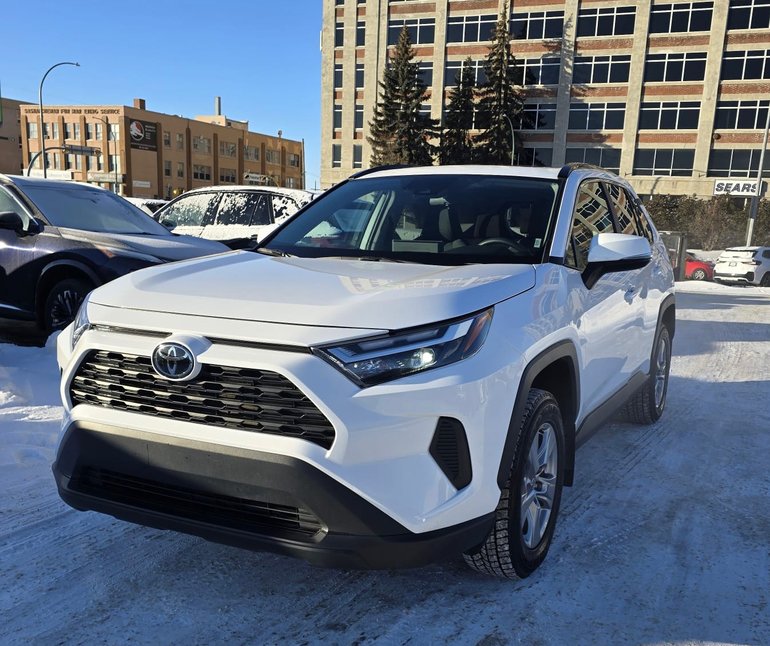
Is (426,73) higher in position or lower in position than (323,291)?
higher

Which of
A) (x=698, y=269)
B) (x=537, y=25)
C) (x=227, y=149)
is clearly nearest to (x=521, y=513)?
(x=698, y=269)

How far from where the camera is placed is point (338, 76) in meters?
53.8

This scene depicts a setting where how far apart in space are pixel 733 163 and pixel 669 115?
5.38 meters

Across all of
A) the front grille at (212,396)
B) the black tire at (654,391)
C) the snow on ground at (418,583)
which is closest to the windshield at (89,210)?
the snow on ground at (418,583)

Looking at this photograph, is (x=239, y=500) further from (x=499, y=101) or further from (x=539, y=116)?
(x=539, y=116)

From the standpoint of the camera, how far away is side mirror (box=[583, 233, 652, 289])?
3.01 meters

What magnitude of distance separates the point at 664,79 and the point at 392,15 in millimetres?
21096

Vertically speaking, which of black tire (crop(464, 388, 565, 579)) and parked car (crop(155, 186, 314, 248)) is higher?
parked car (crop(155, 186, 314, 248))

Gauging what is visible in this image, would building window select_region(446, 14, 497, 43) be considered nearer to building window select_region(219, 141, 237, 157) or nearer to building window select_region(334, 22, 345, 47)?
building window select_region(334, 22, 345, 47)

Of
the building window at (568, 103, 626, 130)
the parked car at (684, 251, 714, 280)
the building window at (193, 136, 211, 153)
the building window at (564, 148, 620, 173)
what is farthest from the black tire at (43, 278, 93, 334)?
the building window at (193, 136, 211, 153)

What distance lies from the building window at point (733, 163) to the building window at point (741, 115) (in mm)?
1605

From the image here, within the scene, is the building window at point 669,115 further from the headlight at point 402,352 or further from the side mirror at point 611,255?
the headlight at point 402,352

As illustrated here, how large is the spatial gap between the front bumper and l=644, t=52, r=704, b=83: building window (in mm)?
50253

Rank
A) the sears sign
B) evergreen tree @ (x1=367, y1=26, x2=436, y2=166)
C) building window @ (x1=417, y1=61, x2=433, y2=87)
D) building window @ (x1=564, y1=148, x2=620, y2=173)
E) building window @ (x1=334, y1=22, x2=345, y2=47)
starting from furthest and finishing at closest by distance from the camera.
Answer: building window @ (x1=334, y1=22, x2=345, y2=47) → building window @ (x1=417, y1=61, x2=433, y2=87) → evergreen tree @ (x1=367, y1=26, x2=436, y2=166) → building window @ (x1=564, y1=148, x2=620, y2=173) → the sears sign
